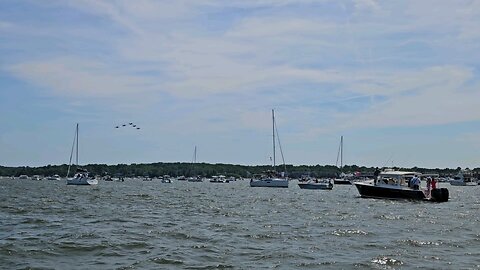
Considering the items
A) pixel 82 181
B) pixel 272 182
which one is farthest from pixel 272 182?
pixel 82 181

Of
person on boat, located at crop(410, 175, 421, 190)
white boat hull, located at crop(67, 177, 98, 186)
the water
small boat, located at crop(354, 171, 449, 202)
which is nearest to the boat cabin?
small boat, located at crop(354, 171, 449, 202)

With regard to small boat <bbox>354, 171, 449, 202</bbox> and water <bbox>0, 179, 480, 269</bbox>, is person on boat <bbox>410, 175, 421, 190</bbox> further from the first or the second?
water <bbox>0, 179, 480, 269</bbox>

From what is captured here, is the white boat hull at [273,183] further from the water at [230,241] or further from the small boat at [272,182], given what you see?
the water at [230,241]

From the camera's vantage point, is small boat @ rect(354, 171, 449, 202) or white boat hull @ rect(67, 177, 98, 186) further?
white boat hull @ rect(67, 177, 98, 186)

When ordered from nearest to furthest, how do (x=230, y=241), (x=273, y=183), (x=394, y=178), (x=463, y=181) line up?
(x=230, y=241), (x=394, y=178), (x=273, y=183), (x=463, y=181)

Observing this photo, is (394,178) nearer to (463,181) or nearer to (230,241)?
(230,241)

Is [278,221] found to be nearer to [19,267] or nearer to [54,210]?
[54,210]

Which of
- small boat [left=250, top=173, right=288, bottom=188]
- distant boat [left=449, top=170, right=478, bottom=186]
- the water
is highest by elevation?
distant boat [left=449, top=170, right=478, bottom=186]

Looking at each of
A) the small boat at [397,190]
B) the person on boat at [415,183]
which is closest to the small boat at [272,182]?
the small boat at [397,190]

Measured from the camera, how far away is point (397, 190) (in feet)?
206

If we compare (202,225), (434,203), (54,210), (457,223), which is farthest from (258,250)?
(434,203)

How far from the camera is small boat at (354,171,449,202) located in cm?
6197

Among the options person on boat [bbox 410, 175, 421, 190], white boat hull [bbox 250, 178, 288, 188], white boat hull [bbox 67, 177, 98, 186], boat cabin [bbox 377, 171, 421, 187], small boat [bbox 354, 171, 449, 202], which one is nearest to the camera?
small boat [bbox 354, 171, 449, 202]

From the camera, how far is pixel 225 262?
20578 millimetres
